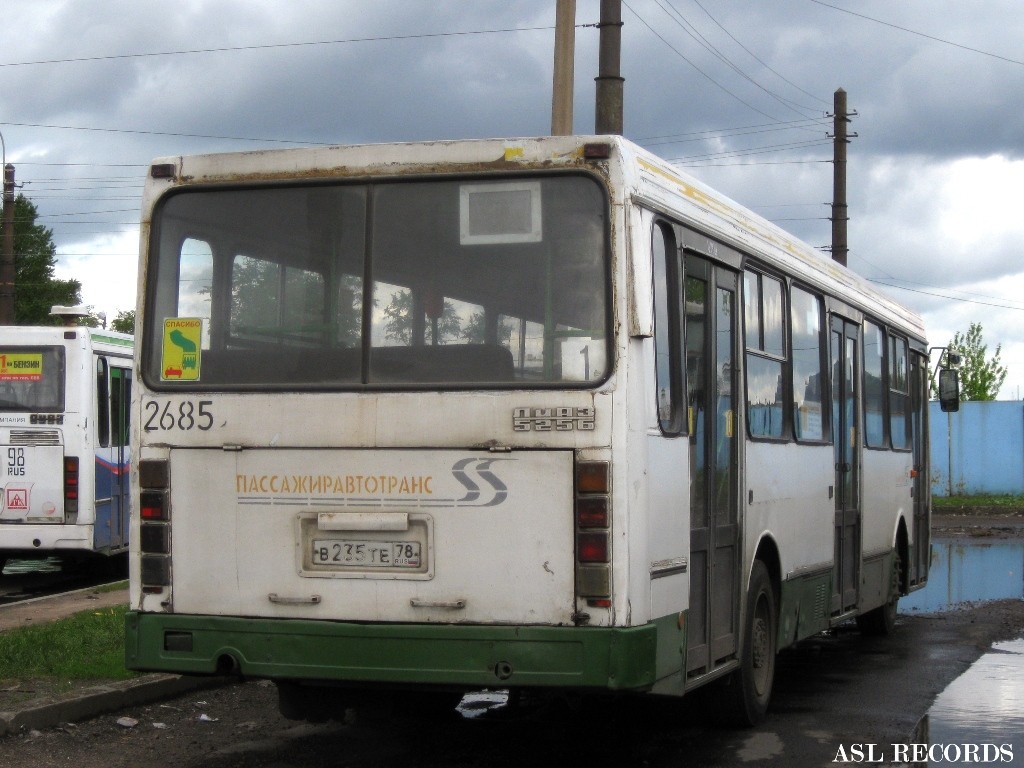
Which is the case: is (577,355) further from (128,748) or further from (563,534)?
(128,748)

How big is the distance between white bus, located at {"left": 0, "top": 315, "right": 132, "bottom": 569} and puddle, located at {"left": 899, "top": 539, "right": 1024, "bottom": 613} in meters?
8.84

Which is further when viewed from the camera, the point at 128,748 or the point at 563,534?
the point at 128,748

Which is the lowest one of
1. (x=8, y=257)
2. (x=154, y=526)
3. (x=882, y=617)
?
(x=882, y=617)

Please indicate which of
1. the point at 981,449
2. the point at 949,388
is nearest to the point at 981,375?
the point at 981,449

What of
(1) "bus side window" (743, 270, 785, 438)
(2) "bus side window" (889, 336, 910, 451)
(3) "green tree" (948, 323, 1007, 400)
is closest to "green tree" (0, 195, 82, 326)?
(3) "green tree" (948, 323, 1007, 400)

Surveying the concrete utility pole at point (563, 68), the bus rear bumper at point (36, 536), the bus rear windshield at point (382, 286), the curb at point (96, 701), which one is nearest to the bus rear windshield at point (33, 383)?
the bus rear bumper at point (36, 536)

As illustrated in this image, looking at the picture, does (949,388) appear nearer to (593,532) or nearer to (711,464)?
(711,464)

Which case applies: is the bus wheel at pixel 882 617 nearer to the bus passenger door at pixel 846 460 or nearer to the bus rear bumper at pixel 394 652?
the bus passenger door at pixel 846 460

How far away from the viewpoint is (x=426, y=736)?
8.65 m

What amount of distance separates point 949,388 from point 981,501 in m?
24.5

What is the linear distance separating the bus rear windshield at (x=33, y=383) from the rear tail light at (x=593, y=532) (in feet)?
38.0

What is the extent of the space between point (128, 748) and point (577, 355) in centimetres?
346

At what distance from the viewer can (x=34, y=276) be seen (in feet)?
305

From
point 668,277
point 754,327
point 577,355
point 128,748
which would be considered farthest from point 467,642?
point 754,327
